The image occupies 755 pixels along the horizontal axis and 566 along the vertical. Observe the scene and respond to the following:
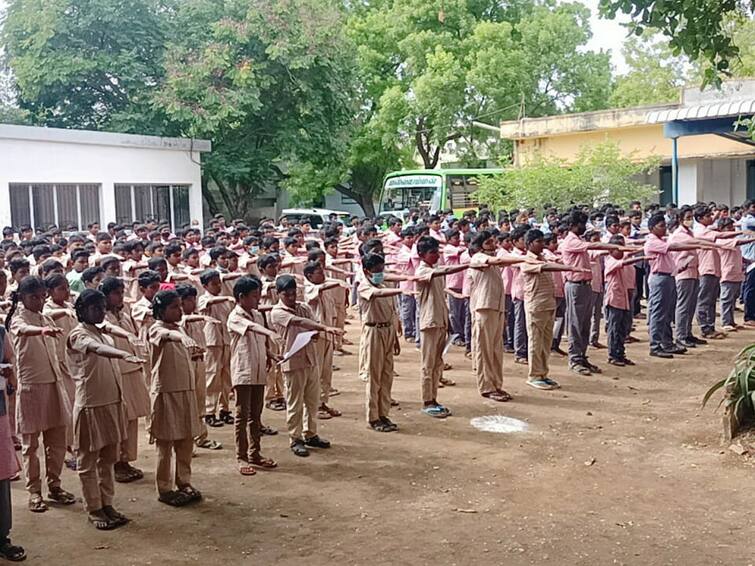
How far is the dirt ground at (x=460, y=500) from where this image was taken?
4930 millimetres

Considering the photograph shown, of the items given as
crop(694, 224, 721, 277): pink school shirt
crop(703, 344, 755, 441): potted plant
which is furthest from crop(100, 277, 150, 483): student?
crop(694, 224, 721, 277): pink school shirt

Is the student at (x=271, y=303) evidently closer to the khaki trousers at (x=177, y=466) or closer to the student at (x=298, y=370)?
the student at (x=298, y=370)

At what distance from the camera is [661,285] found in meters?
10.0

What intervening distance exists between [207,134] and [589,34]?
48.1 feet

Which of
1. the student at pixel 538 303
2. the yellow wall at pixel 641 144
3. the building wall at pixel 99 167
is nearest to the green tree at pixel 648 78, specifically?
the yellow wall at pixel 641 144

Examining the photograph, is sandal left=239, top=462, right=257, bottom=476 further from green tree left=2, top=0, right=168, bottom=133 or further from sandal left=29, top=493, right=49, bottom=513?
green tree left=2, top=0, right=168, bottom=133

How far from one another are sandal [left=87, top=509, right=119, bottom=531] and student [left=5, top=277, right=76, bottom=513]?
0.52 meters

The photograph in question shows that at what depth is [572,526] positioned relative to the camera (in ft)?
17.1

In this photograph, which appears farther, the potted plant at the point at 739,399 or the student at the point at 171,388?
the potted plant at the point at 739,399

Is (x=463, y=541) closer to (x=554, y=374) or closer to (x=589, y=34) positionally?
(x=554, y=374)

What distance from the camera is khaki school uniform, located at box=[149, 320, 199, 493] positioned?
557cm

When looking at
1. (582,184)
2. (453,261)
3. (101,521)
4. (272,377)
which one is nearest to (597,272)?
(453,261)

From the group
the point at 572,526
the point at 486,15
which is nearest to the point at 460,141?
the point at 486,15

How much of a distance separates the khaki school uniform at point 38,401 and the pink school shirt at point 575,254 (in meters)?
5.62
